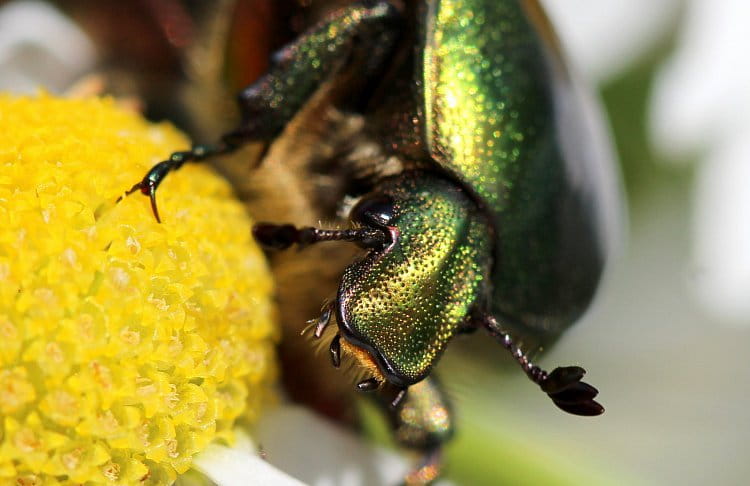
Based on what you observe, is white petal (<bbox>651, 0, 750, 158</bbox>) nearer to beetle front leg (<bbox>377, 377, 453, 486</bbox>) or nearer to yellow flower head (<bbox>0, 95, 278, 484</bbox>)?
beetle front leg (<bbox>377, 377, 453, 486</bbox>)

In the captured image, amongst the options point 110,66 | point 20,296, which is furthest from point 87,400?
point 110,66

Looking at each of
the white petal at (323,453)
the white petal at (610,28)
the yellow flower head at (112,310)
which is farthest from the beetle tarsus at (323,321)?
the white petal at (610,28)

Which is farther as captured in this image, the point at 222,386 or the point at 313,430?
the point at 313,430

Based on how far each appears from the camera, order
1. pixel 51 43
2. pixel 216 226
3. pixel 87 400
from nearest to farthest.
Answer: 1. pixel 87 400
2. pixel 216 226
3. pixel 51 43

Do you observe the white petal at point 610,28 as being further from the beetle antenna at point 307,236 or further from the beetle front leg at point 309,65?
the beetle antenna at point 307,236

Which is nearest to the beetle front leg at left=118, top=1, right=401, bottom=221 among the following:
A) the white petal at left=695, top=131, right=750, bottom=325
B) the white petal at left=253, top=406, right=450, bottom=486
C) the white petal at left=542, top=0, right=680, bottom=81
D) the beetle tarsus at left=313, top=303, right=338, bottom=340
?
the beetle tarsus at left=313, top=303, right=338, bottom=340

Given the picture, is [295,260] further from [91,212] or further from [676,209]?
[676,209]

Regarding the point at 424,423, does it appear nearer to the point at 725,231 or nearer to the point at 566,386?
the point at 566,386
